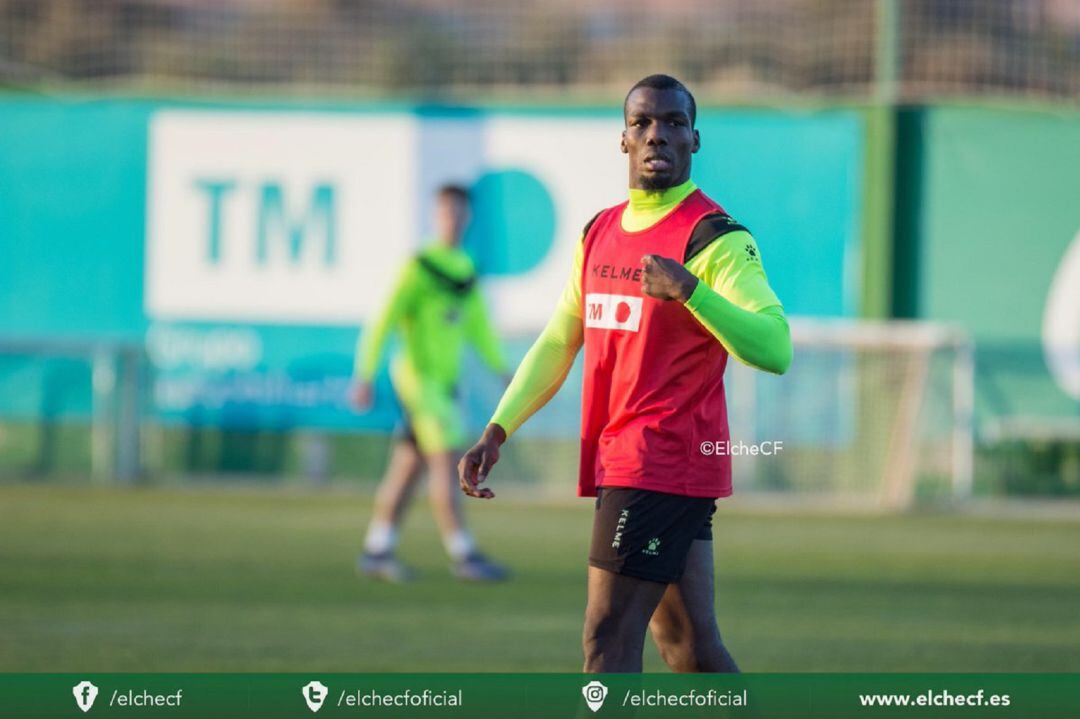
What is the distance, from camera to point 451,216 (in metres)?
12.4

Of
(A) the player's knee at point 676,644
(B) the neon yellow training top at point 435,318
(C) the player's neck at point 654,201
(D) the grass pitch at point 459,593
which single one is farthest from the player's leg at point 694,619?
(B) the neon yellow training top at point 435,318

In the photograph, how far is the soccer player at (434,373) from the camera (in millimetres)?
12266

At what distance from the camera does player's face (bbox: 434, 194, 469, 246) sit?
12.3 meters

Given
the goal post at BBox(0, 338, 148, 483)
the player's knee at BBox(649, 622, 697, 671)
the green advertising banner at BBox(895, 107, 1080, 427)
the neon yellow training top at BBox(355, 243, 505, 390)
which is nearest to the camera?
the player's knee at BBox(649, 622, 697, 671)

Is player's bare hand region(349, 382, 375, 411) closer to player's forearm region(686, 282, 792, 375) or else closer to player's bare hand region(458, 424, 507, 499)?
player's bare hand region(458, 424, 507, 499)

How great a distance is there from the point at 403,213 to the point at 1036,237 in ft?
21.0

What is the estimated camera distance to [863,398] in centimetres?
1859

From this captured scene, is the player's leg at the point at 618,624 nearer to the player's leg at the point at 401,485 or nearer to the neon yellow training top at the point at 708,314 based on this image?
the neon yellow training top at the point at 708,314

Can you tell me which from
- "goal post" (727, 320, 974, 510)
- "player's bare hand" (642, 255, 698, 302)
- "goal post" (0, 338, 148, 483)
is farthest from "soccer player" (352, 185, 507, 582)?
"goal post" (0, 338, 148, 483)

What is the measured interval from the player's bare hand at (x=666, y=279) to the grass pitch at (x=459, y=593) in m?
3.63

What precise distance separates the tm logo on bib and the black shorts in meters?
0.51

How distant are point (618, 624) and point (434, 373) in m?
6.92
